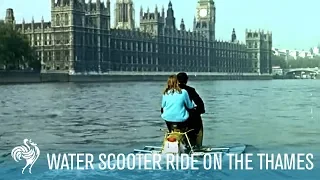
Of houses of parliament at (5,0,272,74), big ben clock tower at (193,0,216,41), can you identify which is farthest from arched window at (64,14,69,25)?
big ben clock tower at (193,0,216,41)

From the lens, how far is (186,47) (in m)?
136

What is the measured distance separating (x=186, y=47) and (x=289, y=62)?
224 ft

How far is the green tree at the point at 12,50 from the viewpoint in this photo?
2972 inches

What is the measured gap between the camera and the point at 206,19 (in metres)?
156

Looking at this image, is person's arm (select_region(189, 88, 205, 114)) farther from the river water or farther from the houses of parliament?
the houses of parliament

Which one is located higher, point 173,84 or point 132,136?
point 173,84

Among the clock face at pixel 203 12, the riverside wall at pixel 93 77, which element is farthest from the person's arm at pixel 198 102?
the clock face at pixel 203 12

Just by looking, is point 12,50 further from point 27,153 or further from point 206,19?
point 206,19

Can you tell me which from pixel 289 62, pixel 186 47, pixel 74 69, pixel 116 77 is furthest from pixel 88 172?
pixel 289 62

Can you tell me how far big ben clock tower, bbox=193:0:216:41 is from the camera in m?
151

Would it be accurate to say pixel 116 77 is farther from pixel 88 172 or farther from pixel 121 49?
pixel 88 172

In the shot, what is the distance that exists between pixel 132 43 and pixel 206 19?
42865 mm

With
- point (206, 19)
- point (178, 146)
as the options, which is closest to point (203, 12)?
point (206, 19)

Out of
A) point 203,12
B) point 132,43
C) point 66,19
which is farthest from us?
point 203,12
